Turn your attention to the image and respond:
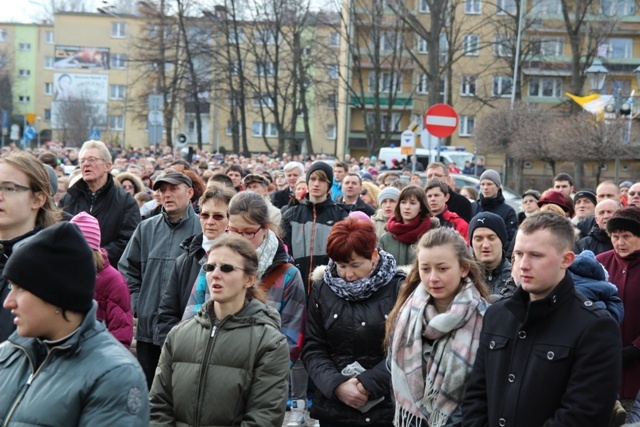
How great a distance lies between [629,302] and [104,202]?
4728 mm

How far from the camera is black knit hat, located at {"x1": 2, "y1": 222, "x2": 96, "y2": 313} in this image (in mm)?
3555

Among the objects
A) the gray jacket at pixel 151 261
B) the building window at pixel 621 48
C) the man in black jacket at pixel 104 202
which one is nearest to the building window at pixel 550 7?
the building window at pixel 621 48

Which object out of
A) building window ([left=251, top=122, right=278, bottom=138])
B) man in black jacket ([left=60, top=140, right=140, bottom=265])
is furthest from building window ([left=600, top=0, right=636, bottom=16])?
man in black jacket ([left=60, top=140, right=140, bottom=265])

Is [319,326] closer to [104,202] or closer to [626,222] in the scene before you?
[626,222]

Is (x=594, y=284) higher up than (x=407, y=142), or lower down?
lower down

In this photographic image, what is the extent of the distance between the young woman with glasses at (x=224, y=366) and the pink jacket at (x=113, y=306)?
69 centimetres

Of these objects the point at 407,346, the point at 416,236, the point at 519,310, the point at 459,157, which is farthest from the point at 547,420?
the point at 459,157

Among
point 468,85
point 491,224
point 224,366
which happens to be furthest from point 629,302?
point 468,85

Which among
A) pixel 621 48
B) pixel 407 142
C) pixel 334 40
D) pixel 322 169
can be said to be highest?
pixel 334 40

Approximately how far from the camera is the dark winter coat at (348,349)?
610cm

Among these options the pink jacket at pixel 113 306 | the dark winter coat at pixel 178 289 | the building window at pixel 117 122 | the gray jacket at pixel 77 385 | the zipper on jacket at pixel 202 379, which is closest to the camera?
the gray jacket at pixel 77 385

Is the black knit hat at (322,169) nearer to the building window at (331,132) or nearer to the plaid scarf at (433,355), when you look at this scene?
the plaid scarf at (433,355)

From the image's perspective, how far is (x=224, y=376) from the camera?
17.2 feet

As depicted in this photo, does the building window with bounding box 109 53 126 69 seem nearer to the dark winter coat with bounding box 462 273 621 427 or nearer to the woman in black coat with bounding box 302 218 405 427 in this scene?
the woman in black coat with bounding box 302 218 405 427
